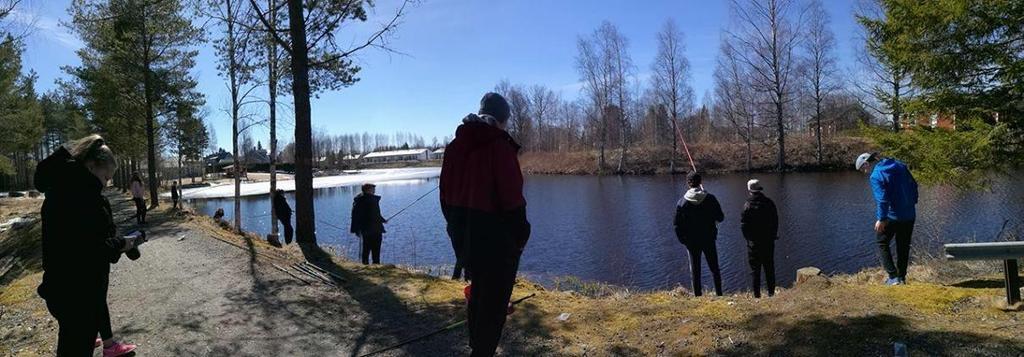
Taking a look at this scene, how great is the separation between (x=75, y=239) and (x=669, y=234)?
619 inches

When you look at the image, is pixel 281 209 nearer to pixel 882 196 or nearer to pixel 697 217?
pixel 697 217

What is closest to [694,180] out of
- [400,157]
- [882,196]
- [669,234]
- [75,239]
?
[882,196]

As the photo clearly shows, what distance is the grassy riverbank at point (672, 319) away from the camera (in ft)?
12.1

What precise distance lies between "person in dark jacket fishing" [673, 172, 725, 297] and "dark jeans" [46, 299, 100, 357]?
6888 mm

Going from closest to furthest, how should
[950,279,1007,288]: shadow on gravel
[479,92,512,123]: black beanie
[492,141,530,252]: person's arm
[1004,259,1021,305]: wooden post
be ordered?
[492,141,530,252]: person's arm → [479,92,512,123]: black beanie → [1004,259,1021,305]: wooden post → [950,279,1007,288]: shadow on gravel

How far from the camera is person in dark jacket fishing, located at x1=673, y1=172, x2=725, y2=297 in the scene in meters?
8.14

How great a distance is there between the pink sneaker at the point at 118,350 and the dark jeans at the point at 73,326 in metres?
0.72

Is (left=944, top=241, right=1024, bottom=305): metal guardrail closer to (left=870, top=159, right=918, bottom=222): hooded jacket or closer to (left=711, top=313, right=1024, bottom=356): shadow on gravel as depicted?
(left=711, top=313, right=1024, bottom=356): shadow on gravel

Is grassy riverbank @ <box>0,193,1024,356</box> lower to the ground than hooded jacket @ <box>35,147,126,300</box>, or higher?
lower

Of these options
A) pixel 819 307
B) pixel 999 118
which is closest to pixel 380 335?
pixel 819 307

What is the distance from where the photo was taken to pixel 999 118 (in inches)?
301

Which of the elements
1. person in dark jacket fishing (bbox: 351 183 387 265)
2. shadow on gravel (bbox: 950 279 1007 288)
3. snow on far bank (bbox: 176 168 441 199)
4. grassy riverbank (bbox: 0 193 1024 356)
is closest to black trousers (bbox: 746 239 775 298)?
grassy riverbank (bbox: 0 193 1024 356)

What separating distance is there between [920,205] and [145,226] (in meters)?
24.3

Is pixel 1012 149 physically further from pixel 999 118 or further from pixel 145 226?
pixel 145 226
